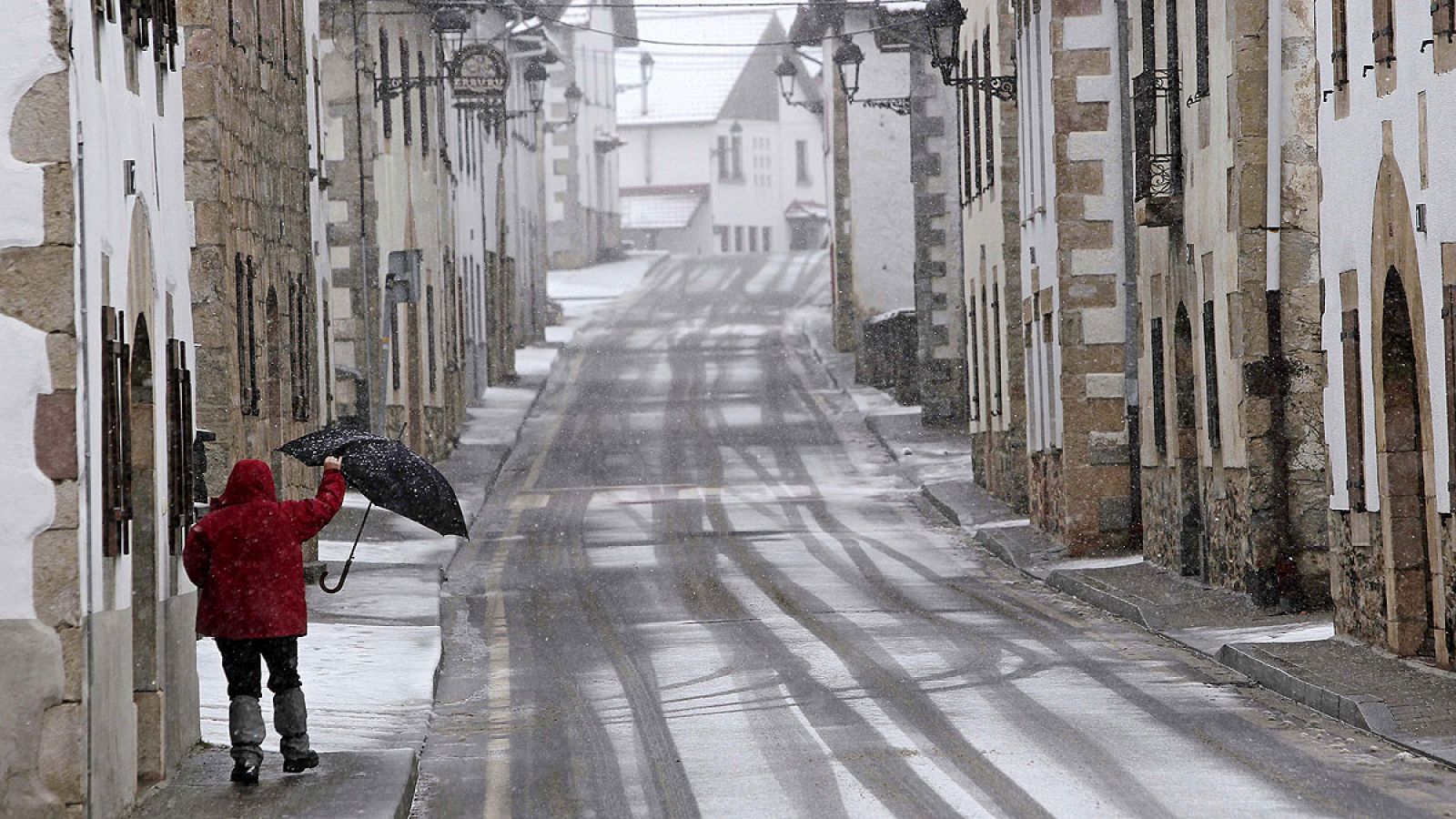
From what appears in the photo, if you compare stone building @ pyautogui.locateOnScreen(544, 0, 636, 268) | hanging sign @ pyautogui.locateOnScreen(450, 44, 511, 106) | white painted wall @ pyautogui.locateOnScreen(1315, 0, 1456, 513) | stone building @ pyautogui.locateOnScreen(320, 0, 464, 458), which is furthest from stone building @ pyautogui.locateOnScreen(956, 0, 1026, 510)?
stone building @ pyautogui.locateOnScreen(544, 0, 636, 268)

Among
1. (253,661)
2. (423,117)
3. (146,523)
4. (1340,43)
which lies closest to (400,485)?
(253,661)

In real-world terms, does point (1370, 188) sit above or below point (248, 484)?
above

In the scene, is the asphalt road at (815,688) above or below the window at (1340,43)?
below

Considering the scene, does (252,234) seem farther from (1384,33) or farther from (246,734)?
(1384,33)

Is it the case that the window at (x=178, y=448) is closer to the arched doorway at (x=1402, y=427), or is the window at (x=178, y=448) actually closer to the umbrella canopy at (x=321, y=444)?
the umbrella canopy at (x=321, y=444)

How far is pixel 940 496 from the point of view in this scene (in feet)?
99.7

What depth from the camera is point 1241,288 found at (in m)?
18.7

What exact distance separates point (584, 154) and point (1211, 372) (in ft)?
233

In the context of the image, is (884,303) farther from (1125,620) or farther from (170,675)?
(170,675)

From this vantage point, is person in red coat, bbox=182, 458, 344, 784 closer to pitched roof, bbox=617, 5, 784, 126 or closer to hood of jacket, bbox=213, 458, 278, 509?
hood of jacket, bbox=213, 458, 278, 509

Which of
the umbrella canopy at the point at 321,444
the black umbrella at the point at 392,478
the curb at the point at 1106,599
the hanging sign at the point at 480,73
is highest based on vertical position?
the hanging sign at the point at 480,73

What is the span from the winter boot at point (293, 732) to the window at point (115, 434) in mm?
1228

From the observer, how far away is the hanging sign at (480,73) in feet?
122

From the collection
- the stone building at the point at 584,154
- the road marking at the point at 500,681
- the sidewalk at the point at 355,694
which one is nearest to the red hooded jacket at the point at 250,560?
the sidewalk at the point at 355,694
